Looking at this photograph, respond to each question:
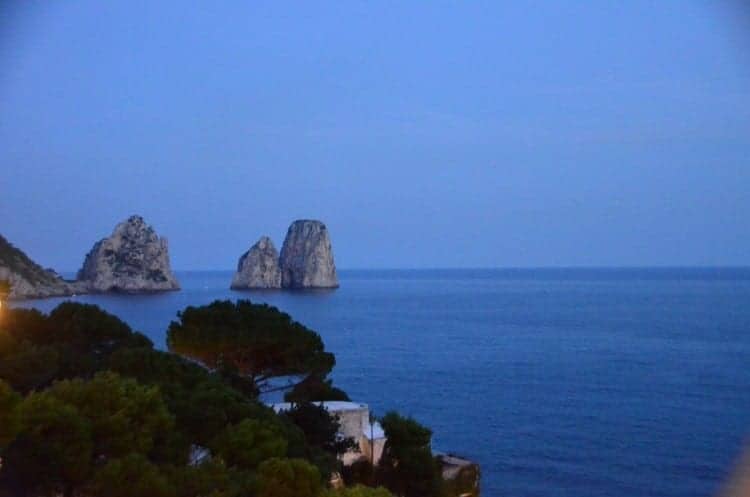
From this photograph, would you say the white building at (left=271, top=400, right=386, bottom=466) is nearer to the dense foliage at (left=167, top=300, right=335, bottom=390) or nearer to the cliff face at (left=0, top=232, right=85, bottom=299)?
the dense foliage at (left=167, top=300, right=335, bottom=390)

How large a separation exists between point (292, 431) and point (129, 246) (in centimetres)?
9299

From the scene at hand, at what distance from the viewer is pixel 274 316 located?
1602 cm

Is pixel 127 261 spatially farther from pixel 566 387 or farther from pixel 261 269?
pixel 566 387

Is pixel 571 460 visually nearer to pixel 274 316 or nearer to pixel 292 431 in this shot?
pixel 274 316

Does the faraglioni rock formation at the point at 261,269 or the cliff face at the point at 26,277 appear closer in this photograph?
the cliff face at the point at 26,277

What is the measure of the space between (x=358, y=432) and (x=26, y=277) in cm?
7778

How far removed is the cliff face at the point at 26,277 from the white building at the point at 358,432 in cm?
6615

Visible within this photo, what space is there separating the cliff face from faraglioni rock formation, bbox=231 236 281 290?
76.2ft

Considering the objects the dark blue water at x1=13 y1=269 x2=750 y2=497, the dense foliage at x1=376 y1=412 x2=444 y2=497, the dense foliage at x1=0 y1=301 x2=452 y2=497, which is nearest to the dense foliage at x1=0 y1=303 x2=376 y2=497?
the dense foliage at x1=0 y1=301 x2=452 y2=497

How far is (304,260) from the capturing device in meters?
115

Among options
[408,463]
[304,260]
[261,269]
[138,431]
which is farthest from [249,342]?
[304,260]

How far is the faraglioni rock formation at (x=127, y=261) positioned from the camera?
98250mm

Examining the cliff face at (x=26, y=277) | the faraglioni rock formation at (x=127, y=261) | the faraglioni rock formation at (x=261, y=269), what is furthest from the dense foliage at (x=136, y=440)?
the faraglioni rock formation at (x=261, y=269)

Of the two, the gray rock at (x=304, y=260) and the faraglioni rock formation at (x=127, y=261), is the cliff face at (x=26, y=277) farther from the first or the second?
the gray rock at (x=304, y=260)
